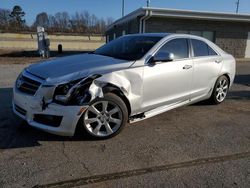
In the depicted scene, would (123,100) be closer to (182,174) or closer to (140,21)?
(182,174)

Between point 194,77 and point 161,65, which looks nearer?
point 161,65

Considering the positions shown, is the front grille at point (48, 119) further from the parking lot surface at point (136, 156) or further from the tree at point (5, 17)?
the tree at point (5, 17)

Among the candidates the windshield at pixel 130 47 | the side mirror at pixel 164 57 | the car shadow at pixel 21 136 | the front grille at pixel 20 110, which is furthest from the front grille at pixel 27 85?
the side mirror at pixel 164 57

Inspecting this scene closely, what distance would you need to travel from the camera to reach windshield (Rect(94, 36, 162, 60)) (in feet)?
14.7

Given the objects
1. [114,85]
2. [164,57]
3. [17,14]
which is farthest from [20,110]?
[17,14]

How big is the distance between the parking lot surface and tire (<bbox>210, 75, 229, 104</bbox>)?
3.46ft

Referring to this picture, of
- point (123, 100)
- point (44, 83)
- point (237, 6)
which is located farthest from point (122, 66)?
point (237, 6)

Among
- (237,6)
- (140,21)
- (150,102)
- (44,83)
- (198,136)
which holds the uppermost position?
(237,6)

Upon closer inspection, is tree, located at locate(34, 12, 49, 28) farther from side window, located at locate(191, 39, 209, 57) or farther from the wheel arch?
the wheel arch

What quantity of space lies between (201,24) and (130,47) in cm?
1562

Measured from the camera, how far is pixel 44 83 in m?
3.52

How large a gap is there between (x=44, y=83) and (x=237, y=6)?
57.8m

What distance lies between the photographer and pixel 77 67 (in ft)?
12.7

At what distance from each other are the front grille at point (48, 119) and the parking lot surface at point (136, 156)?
343 millimetres
